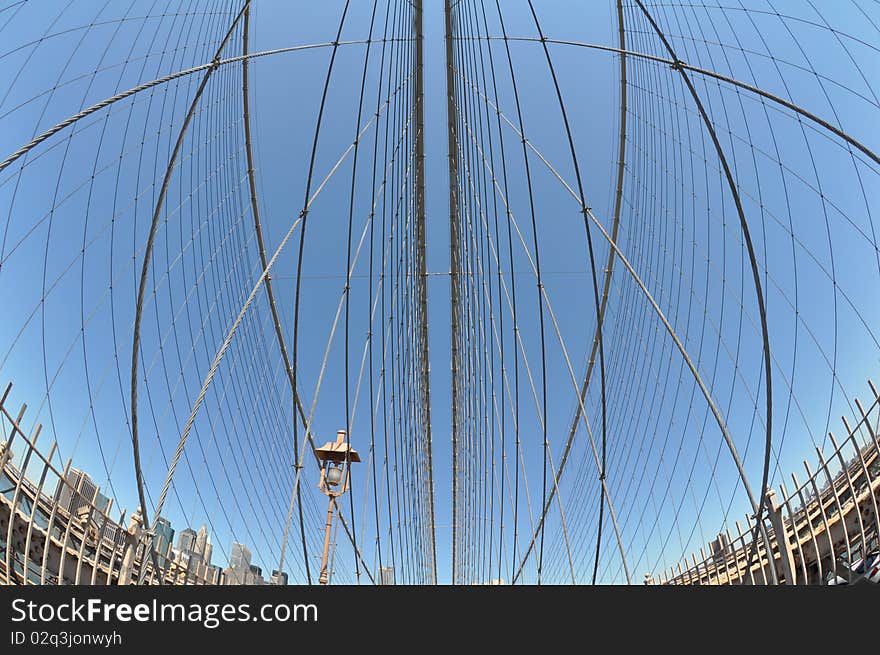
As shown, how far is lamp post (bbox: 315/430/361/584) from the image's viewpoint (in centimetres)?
1897

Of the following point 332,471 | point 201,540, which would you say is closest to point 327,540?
point 332,471

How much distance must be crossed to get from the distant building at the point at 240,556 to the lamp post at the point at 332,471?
15.7 ft

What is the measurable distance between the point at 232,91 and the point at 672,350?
519 inches

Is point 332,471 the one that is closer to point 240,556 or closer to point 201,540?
point 240,556

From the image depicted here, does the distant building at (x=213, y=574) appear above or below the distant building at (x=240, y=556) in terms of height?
below

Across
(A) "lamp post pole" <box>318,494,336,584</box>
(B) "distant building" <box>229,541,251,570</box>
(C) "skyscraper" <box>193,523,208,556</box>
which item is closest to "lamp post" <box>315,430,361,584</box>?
(A) "lamp post pole" <box>318,494,336,584</box>

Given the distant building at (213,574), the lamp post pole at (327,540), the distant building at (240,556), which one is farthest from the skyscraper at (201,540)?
the lamp post pole at (327,540)

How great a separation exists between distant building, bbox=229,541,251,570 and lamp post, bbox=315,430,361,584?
15.7ft

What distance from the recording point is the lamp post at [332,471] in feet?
62.2

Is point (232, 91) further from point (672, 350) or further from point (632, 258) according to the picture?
point (672, 350)

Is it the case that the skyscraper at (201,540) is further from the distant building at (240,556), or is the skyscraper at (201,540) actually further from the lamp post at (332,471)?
the lamp post at (332,471)

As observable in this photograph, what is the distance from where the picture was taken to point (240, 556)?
45.9ft

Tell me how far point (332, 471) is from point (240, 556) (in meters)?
5.35

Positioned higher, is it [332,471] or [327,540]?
[332,471]
